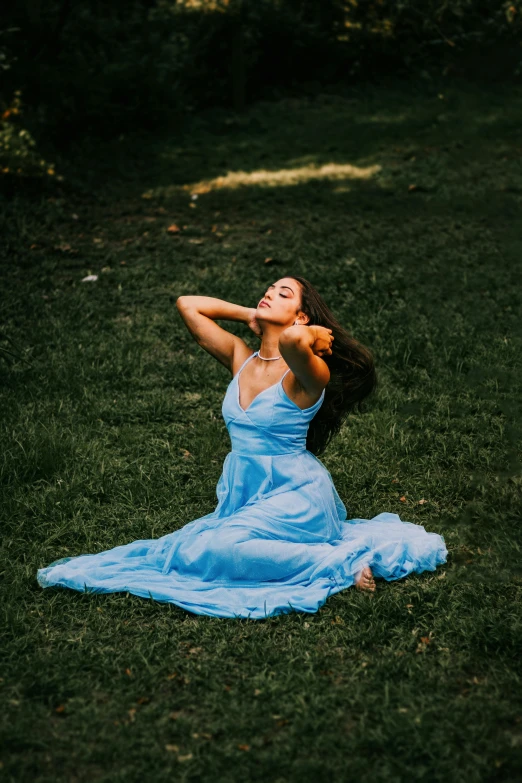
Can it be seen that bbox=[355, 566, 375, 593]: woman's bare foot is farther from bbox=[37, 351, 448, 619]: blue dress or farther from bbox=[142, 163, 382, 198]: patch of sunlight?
bbox=[142, 163, 382, 198]: patch of sunlight

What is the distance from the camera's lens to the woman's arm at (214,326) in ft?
14.4

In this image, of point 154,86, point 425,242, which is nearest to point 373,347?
point 425,242

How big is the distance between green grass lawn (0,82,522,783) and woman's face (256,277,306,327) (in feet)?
3.94

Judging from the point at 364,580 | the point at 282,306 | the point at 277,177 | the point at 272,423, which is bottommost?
the point at 364,580

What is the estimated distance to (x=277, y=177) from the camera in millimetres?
10211

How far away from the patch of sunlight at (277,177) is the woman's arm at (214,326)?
18.9ft

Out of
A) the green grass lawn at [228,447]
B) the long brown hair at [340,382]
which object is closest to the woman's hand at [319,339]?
the long brown hair at [340,382]

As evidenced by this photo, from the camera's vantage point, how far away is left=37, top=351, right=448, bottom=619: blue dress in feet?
12.4

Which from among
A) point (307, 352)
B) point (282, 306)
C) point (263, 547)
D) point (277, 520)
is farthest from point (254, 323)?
point (263, 547)

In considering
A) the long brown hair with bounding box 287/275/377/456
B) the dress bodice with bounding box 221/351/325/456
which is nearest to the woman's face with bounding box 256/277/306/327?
the long brown hair with bounding box 287/275/377/456

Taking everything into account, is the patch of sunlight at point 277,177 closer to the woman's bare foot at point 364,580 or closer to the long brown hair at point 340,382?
the long brown hair at point 340,382

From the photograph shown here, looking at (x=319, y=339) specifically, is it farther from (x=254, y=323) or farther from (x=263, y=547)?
(x=263, y=547)

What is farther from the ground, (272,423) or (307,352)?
(307,352)

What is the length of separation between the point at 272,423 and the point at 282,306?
54cm
